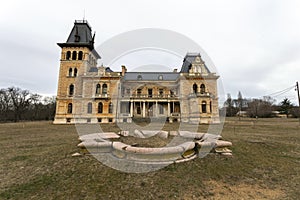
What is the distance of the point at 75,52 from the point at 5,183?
35328 mm

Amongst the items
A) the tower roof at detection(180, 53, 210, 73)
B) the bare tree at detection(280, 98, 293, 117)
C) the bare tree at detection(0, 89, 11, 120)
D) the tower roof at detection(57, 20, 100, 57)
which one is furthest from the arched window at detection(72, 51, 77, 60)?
the bare tree at detection(280, 98, 293, 117)

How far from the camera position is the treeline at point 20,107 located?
53750 millimetres

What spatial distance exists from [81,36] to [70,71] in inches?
340

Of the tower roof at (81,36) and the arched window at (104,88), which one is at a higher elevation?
the tower roof at (81,36)

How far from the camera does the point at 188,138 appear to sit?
31.8 ft

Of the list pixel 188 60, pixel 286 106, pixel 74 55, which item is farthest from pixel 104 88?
pixel 286 106

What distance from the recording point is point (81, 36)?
38688 mm

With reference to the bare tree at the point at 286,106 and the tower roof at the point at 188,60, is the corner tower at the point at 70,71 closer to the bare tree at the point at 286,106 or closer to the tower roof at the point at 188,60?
the tower roof at the point at 188,60

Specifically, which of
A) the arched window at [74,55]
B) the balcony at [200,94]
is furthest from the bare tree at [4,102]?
the balcony at [200,94]

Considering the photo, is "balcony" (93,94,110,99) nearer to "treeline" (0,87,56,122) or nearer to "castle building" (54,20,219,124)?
"castle building" (54,20,219,124)

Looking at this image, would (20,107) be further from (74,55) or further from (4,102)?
(74,55)

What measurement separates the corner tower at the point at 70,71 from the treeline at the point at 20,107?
1091 inches

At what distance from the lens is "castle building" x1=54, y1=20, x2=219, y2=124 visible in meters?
33.8

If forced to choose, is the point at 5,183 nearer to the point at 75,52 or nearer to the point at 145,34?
the point at 145,34
